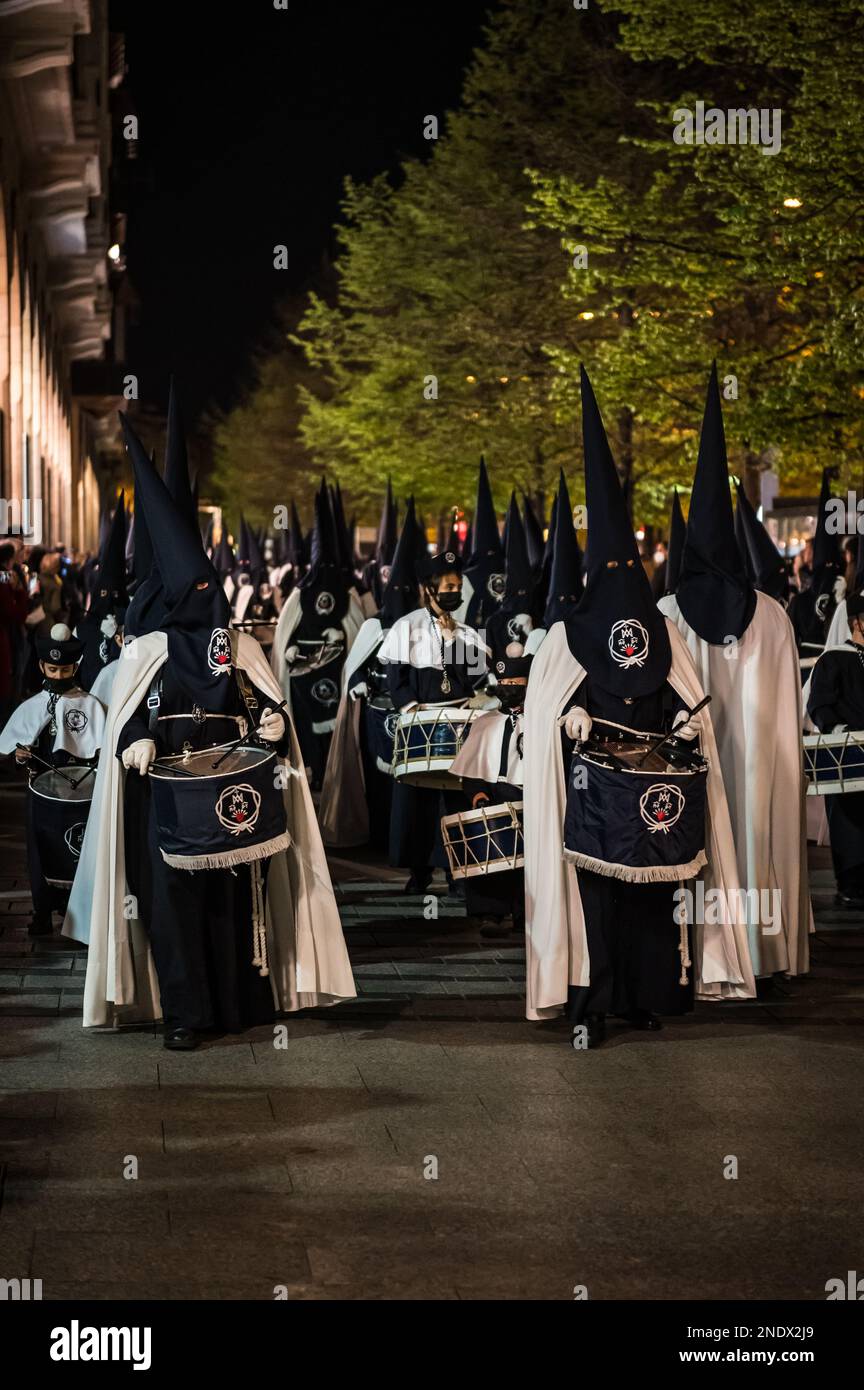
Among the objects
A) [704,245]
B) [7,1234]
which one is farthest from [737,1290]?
[704,245]

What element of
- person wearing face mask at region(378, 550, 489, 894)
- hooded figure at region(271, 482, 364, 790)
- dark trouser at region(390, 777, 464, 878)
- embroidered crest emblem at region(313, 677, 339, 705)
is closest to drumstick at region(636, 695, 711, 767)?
person wearing face mask at region(378, 550, 489, 894)

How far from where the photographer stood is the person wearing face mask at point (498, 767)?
1056 centimetres

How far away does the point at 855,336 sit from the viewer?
23.4 m

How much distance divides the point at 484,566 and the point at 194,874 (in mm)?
9836

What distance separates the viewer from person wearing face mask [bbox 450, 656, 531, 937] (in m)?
10.6

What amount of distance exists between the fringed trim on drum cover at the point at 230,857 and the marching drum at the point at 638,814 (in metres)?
1.29

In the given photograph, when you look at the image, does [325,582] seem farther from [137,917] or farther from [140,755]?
[140,755]

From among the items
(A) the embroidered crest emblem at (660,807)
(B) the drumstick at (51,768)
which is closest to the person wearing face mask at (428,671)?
(B) the drumstick at (51,768)

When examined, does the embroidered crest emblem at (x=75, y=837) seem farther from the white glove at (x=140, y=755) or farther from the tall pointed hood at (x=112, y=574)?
the tall pointed hood at (x=112, y=574)

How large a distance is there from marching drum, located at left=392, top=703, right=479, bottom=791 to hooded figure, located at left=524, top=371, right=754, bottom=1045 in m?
2.44

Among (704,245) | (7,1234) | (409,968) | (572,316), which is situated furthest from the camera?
(572,316)

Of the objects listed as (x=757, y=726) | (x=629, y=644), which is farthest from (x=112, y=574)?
(x=629, y=644)

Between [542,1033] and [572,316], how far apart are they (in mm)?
30229
